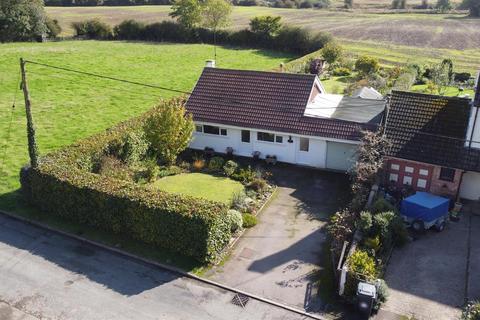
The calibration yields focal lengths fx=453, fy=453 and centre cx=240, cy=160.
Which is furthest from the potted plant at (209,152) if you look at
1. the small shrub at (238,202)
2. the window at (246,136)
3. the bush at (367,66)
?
the bush at (367,66)

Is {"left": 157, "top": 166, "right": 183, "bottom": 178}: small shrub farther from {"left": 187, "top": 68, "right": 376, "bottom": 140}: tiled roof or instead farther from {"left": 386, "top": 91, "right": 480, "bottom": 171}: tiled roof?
{"left": 386, "top": 91, "right": 480, "bottom": 171}: tiled roof

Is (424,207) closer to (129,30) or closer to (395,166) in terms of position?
(395,166)

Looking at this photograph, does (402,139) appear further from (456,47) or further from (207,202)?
(456,47)

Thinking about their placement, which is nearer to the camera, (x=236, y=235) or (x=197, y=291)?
(x=197, y=291)

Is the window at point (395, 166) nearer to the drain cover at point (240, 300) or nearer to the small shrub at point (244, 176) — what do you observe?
the small shrub at point (244, 176)

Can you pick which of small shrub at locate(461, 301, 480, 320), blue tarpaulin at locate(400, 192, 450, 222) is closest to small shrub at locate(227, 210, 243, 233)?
blue tarpaulin at locate(400, 192, 450, 222)

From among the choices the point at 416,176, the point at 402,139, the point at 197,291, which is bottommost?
the point at 197,291

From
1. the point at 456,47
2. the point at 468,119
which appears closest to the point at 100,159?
the point at 468,119
